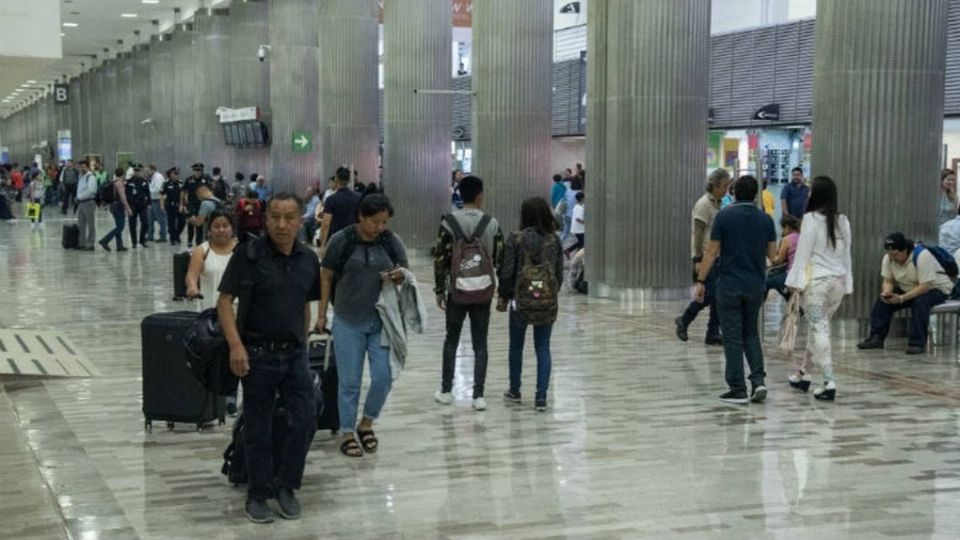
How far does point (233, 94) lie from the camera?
36.8m

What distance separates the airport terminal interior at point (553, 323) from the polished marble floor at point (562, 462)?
3 centimetres

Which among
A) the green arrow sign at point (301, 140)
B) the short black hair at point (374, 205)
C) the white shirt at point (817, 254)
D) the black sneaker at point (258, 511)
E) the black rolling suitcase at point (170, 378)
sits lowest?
the black sneaker at point (258, 511)

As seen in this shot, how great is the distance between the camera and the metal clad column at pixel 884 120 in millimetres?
12281

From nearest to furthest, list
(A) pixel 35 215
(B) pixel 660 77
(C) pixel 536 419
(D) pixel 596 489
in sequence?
(D) pixel 596 489 < (C) pixel 536 419 < (B) pixel 660 77 < (A) pixel 35 215

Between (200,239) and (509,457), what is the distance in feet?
60.9

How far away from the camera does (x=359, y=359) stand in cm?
750

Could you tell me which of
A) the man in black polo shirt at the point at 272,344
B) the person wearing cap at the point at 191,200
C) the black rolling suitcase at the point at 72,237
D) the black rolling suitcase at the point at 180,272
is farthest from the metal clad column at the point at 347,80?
the man in black polo shirt at the point at 272,344

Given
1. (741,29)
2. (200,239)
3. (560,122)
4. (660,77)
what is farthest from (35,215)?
(660,77)

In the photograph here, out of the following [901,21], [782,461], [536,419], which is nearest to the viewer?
[782,461]

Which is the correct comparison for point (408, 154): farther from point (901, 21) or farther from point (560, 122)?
point (901, 21)

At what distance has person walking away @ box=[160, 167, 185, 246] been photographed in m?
26.9

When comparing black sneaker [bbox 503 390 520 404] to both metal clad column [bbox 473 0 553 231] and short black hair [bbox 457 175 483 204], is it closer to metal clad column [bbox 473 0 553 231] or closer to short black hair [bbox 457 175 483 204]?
short black hair [bbox 457 175 483 204]

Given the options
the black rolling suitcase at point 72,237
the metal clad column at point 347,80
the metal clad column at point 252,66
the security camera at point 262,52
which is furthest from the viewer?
the metal clad column at point 252,66

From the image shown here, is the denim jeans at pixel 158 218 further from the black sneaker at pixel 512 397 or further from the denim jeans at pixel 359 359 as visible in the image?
the denim jeans at pixel 359 359
